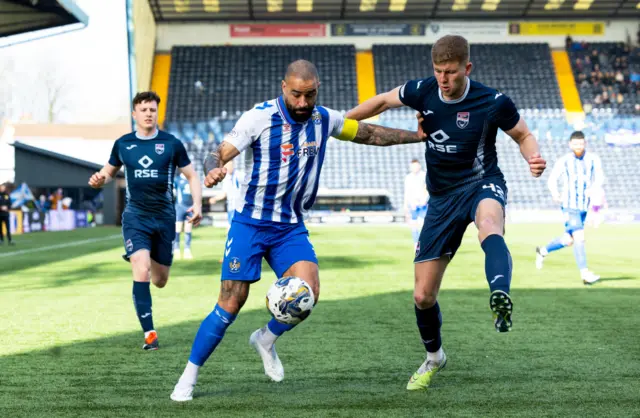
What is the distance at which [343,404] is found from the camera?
15.9 ft

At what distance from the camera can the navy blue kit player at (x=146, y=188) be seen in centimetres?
725

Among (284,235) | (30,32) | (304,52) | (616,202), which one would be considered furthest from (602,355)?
(304,52)

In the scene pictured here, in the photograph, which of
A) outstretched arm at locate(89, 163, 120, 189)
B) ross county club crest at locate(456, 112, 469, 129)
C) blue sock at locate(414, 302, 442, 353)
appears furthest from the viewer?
outstretched arm at locate(89, 163, 120, 189)

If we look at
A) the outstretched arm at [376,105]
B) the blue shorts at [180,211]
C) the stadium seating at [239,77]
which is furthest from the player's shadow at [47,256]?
the stadium seating at [239,77]

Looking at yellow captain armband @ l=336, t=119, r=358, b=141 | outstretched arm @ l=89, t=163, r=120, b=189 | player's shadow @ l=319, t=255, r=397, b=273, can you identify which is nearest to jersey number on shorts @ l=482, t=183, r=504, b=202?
yellow captain armband @ l=336, t=119, r=358, b=141

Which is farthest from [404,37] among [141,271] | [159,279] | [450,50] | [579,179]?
[450,50]

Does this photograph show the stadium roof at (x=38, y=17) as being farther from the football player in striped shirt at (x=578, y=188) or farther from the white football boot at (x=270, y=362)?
the white football boot at (x=270, y=362)

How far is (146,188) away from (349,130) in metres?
2.53

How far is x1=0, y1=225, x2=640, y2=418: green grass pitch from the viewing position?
488 centimetres

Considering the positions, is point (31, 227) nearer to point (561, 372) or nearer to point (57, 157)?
point (57, 157)

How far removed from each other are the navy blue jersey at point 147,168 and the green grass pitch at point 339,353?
1.20m

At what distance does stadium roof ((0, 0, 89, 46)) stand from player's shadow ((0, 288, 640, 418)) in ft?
73.7

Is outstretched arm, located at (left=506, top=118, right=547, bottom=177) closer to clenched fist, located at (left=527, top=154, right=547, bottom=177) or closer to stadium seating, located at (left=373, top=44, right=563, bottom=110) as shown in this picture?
clenched fist, located at (left=527, top=154, right=547, bottom=177)

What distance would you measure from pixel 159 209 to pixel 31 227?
28.1m
